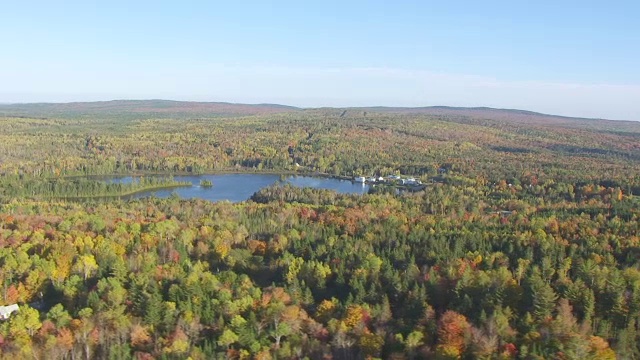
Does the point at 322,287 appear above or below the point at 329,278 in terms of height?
below

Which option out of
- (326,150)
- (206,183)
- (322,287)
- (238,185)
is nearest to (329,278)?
(322,287)

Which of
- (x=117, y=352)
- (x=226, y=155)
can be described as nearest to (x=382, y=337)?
(x=117, y=352)

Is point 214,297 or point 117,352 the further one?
point 214,297

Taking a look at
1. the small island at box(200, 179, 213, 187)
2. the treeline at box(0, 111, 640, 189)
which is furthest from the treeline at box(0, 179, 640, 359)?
the treeline at box(0, 111, 640, 189)

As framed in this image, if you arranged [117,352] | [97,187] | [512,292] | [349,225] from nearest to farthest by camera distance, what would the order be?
[117,352]
[512,292]
[349,225]
[97,187]

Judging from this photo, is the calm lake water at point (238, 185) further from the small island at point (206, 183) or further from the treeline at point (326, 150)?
the treeline at point (326, 150)

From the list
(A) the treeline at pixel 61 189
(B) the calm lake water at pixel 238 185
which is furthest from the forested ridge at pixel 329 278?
(B) the calm lake water at pixel 238 185

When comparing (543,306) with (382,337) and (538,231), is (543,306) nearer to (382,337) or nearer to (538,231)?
(382,337)

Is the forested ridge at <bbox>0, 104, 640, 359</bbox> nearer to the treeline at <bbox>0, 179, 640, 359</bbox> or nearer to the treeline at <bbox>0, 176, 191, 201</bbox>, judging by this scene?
the treeline at <bbox>0, 179, 640, 359</bbox>

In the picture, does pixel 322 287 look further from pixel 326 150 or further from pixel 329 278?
pixel 326 150
